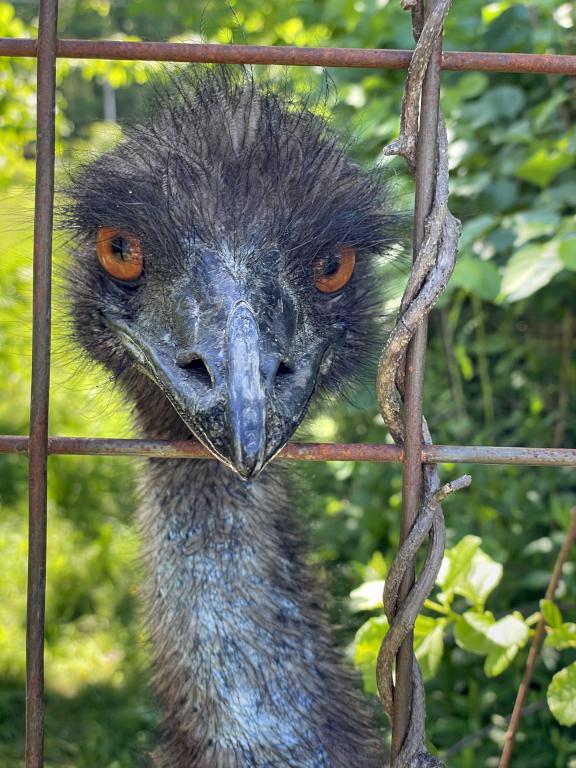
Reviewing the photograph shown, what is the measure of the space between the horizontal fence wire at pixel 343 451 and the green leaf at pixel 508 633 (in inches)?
17.3

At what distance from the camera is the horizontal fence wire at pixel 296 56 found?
49.6 inches

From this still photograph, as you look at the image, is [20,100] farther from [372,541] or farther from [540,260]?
[540,260]

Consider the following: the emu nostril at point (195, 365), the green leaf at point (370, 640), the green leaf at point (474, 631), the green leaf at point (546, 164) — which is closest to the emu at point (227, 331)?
the emu nostril at point (195, 365)

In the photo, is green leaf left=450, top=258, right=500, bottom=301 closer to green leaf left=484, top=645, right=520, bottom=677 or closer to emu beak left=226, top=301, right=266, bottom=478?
green leaf left=484, top=645, right=520, bottom=677

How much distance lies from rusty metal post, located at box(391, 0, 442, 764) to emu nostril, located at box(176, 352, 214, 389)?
0.26m

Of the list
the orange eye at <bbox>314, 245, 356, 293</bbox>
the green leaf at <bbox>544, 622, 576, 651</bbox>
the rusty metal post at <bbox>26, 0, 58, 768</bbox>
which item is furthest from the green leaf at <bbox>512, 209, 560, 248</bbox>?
the rusty metal post at <bbox>26, 0, 58, 768</bbox>

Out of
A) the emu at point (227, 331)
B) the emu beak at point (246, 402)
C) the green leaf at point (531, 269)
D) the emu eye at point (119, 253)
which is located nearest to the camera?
the emu beak at point (246, 402)

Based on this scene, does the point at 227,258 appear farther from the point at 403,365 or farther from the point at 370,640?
the point at 370,640

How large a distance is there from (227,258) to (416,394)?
36 centimetres

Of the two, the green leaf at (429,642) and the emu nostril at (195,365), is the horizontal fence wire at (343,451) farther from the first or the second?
the green leaf at (429,642)

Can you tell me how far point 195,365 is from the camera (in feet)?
4.38

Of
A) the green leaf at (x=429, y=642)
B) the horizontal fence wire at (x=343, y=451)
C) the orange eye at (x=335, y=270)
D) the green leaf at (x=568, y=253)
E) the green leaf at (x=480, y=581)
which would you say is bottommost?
the green leaf at (x=429, y=642)

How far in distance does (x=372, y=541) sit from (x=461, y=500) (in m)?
0.38

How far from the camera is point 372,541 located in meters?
3.42
